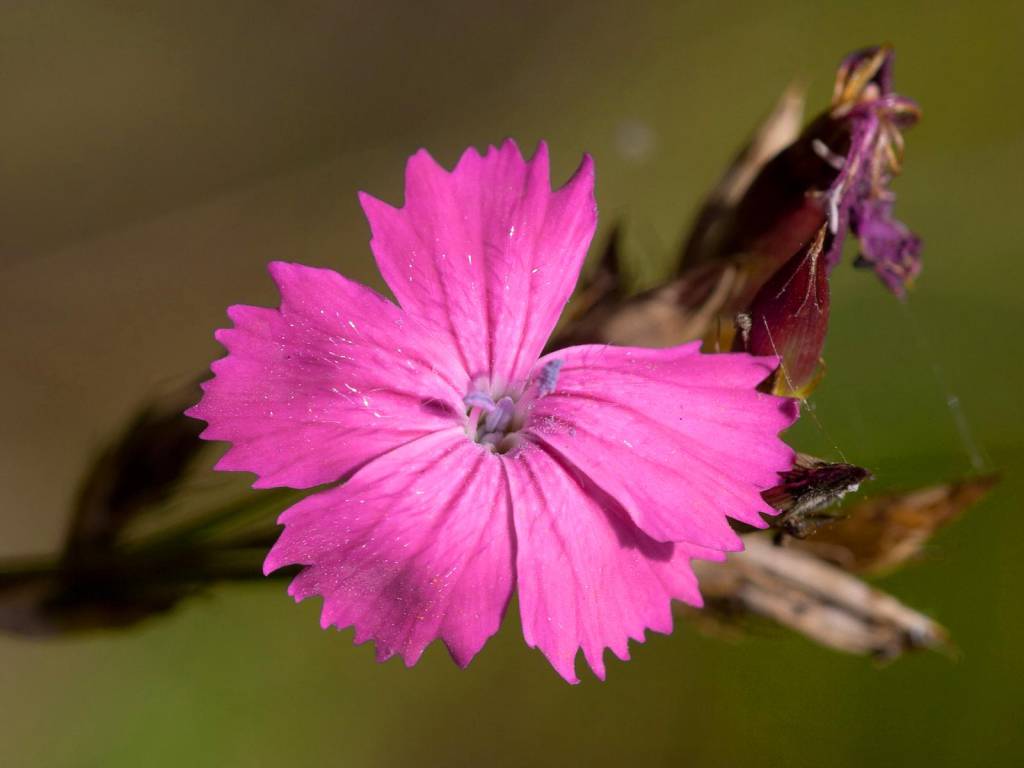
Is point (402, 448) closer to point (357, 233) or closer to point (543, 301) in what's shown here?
point (543, 301)

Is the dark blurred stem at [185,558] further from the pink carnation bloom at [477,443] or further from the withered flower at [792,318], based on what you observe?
the withered flower at [792,318]

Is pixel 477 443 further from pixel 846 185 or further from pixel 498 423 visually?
pixel 846 185

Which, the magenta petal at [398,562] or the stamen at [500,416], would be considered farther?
the stamen at [500,416]

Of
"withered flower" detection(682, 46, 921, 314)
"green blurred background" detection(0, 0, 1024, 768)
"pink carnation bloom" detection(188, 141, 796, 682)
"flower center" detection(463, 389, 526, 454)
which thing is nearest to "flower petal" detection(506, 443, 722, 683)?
"pink carnation bloom" detection(188, 141, 796, 682)

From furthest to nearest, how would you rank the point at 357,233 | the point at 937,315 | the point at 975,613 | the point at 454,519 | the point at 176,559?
the point at 357,233 → the point at 937,315 → the point at 975,613 → the point at 176,559 → the point at 454,519

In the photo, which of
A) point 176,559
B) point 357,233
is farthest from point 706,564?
point 357,233

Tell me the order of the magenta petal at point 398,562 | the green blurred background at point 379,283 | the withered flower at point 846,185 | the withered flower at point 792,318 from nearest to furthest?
the magenta petal at point 398,562 → the withered flower at point 792,318 → the withered flower at point 846,185 → the green blurred background at point 379,283

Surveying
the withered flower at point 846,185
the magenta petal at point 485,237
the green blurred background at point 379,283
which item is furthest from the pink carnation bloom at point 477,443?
the green blurred background at point 379,283
